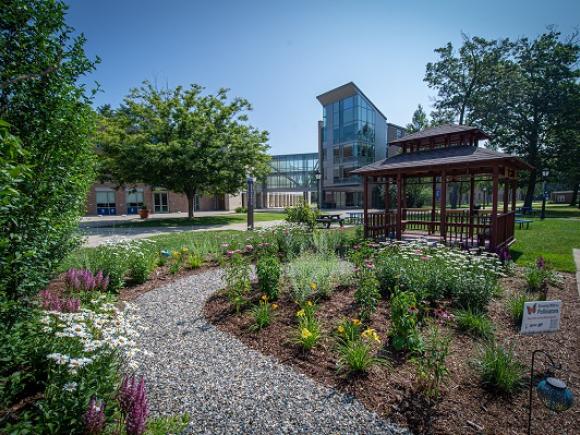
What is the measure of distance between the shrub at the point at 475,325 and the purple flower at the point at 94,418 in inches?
162

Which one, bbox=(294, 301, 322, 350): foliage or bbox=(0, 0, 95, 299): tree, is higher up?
bbox=(0, 0, 95, 299): tree

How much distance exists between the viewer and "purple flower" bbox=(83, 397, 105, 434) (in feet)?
6.10

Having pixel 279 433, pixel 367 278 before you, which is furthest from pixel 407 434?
pixel 367 278

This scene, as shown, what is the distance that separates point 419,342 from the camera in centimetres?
308

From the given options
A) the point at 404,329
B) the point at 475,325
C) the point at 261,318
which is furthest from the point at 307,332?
the point at 475,325

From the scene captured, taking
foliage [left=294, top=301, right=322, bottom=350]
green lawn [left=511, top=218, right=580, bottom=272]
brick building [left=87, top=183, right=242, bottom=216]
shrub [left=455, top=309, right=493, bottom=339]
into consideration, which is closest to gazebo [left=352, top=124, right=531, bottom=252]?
green lawn [left=511, top=218, right=580, bottom=272]

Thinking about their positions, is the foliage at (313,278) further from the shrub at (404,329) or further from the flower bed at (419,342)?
the shrub at (404,329)

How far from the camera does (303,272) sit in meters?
5.12

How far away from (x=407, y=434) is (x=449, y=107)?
33.7 metres

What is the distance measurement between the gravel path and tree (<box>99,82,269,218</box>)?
14679mm

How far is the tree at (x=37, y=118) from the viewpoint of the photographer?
2652 mm

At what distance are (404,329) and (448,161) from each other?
287 inches

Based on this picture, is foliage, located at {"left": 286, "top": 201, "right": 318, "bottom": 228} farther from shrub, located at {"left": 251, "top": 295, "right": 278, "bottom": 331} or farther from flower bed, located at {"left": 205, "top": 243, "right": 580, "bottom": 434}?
shrub, located at {"left": 251, "top": 295, "right": 278, "bottom": 331}

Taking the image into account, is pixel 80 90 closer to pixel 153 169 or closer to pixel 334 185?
pixel 153 169
